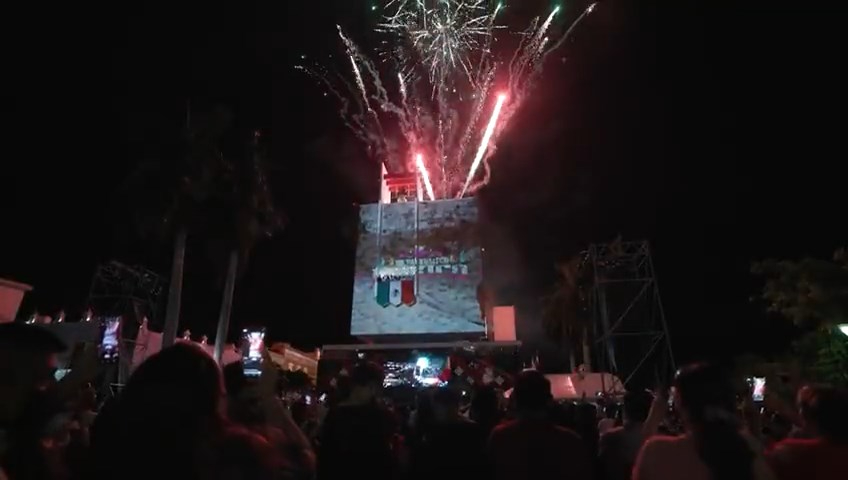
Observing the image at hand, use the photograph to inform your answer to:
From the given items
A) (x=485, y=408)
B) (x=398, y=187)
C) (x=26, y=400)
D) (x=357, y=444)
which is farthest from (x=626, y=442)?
(x=398, y=187)

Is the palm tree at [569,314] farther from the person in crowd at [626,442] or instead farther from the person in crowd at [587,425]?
the person in crowd at [626,442]

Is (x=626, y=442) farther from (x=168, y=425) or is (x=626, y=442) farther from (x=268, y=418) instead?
(x=168, y=425)

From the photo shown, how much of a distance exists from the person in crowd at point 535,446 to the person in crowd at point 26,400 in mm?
2202

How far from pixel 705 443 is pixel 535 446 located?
93 cm

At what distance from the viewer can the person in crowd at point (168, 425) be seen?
199 cm

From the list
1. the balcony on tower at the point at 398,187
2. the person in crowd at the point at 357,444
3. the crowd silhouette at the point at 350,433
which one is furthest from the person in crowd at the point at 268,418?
the balcony on tower at the point at 398,187

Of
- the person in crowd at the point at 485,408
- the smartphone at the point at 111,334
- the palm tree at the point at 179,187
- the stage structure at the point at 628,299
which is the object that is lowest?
the person in crowd at the point at 485,408

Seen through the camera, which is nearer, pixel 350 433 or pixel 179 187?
pixel 350 433

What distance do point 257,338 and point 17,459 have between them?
22331 millimetres

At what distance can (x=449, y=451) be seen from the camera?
3.49 metres

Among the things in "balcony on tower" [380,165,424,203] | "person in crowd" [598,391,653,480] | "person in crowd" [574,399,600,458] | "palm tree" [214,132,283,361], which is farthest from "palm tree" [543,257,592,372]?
"person in crowd" [598,391,653,480]

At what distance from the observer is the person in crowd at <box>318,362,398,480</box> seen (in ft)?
10.6

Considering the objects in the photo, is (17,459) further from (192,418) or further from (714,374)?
(714,374)

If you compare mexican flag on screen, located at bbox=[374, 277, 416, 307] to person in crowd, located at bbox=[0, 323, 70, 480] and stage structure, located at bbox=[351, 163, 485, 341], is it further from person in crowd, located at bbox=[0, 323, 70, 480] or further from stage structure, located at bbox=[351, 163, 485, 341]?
person in crowd, located at bbox=[0, 323, 70, 480]
